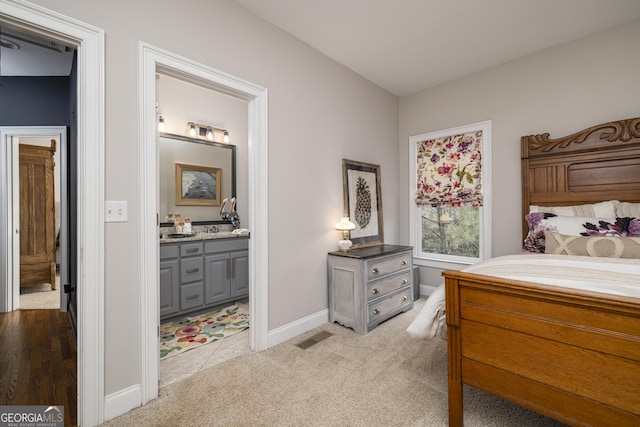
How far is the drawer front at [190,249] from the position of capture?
9.93 feet

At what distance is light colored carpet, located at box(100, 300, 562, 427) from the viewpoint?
1598mm

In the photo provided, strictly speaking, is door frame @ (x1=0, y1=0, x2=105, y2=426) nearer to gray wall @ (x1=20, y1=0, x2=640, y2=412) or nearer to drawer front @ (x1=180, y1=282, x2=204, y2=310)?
gray wall @ (x1=20, y1=0, x2=640, y2=412)

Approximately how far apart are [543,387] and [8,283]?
16.9 feet

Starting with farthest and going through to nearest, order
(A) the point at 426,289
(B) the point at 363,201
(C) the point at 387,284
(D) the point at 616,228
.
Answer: (A) the point at 426,289 < (B) the point at 363,201 < (C) the point at 387,284 < (D) the point at 616,228

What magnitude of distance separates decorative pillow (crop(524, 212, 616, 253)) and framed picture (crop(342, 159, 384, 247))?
1.58 metres

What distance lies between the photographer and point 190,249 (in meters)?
3.07

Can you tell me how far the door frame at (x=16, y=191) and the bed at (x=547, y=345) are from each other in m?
3.91

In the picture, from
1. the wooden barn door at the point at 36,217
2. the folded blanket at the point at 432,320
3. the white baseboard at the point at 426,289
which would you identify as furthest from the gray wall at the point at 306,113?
the wooden barn door at the point at 36,217

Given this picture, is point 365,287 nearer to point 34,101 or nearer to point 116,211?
point 116,211

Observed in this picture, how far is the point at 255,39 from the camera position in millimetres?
2404

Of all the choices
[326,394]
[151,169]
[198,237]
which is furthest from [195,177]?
[326,394]

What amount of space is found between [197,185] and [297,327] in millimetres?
2226

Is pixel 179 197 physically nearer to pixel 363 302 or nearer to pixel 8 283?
pixel 8 283

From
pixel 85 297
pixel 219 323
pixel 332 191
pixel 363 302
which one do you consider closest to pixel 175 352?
pixel 219 323
